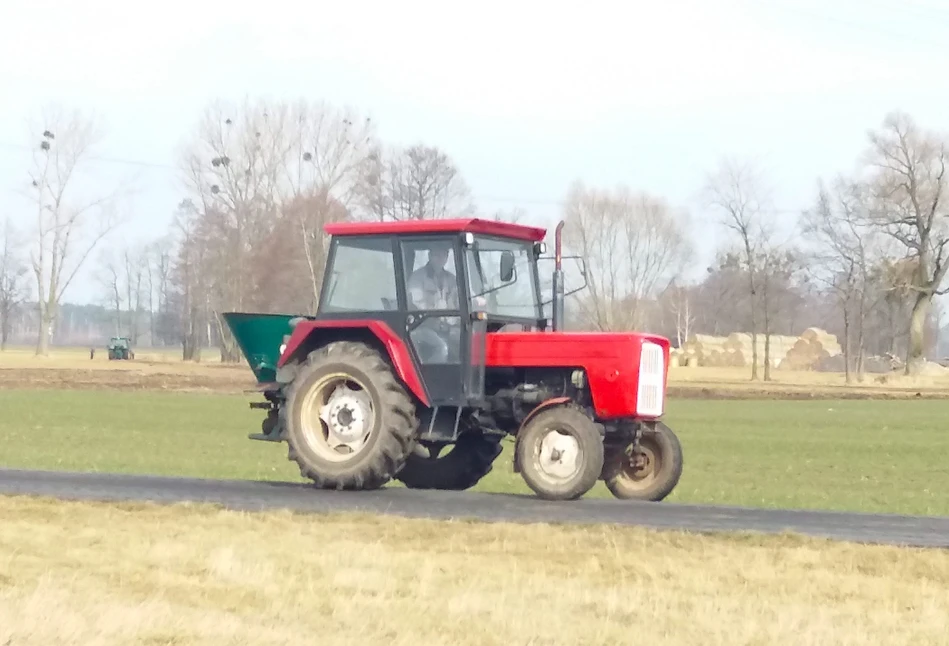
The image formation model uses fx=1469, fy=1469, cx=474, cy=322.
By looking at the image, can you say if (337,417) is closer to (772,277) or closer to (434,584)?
(434,584)

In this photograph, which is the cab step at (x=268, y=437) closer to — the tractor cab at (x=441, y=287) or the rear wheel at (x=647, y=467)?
the tractor cab at (x=441, y=287)

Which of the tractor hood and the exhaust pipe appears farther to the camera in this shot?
the tractor hood

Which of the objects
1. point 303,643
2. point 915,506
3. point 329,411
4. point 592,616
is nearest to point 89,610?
point 303,643

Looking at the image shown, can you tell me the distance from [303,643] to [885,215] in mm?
73825

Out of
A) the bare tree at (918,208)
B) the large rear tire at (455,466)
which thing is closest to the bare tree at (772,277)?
the bare tree at (918,208)

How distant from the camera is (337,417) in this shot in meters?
12.6

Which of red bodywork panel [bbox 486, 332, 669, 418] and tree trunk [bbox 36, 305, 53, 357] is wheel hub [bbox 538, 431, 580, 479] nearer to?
red bodywork panel [bbox 486, 332, 669, 418]

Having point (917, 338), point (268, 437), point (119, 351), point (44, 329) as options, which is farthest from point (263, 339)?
point (119, 351)

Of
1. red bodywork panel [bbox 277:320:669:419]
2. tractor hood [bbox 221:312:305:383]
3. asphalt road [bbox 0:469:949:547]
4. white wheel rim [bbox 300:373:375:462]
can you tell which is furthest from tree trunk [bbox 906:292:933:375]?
white wheel rim [bbox 300:373:375:462]

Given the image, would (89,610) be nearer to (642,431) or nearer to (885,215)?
(642,431)

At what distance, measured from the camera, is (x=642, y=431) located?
40.4 feet

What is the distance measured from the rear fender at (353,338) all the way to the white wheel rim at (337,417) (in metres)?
0.39

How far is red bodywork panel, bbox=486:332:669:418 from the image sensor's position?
468 inches

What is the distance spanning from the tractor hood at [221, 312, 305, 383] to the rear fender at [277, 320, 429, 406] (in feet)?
0.76
